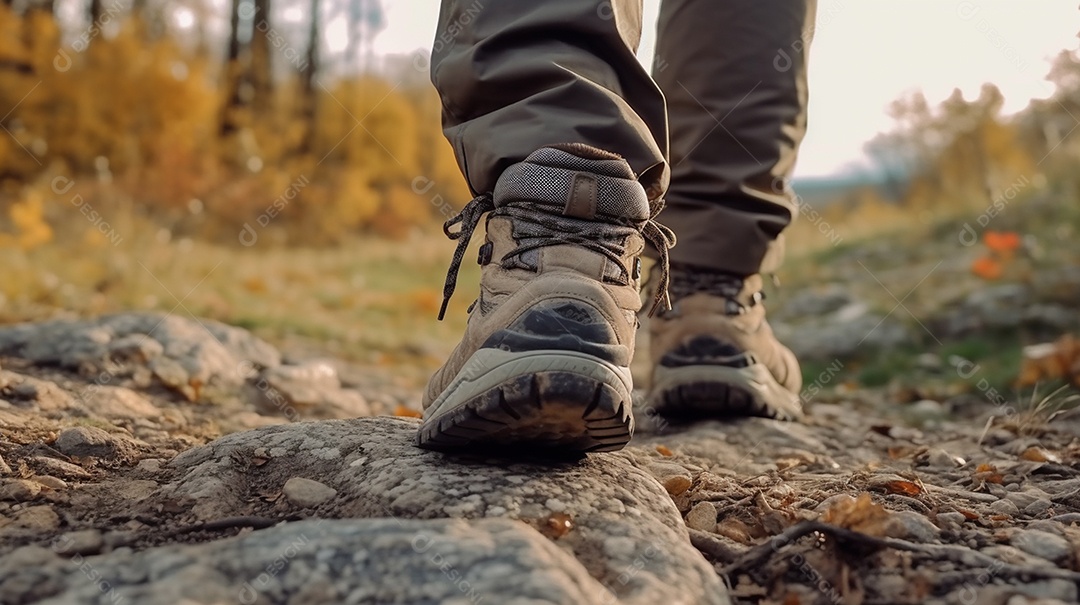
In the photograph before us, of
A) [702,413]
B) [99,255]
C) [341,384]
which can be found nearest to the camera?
[702,413]

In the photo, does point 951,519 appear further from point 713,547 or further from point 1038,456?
point 1038,456

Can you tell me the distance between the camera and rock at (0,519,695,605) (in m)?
1.01

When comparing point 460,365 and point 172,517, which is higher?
point 460,365

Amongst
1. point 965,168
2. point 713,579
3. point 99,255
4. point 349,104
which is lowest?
point 713,579

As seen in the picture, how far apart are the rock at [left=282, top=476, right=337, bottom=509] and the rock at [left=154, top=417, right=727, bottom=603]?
0.8 inches

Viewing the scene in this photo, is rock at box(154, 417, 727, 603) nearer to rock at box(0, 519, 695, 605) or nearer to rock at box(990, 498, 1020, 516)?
rock at box(0, 519, 695, 605)

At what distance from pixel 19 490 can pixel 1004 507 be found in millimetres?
1720

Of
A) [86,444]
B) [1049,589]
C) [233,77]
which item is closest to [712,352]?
[1049,589]

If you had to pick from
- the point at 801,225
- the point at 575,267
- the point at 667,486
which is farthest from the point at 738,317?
the point at 801,225

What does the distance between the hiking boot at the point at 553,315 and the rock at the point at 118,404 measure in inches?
39.9

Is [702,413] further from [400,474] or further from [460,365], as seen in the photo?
[400,474]

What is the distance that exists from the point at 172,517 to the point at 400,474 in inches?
14.2

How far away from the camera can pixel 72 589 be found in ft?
3.34

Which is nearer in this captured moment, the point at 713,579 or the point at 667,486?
the point at 713,579
